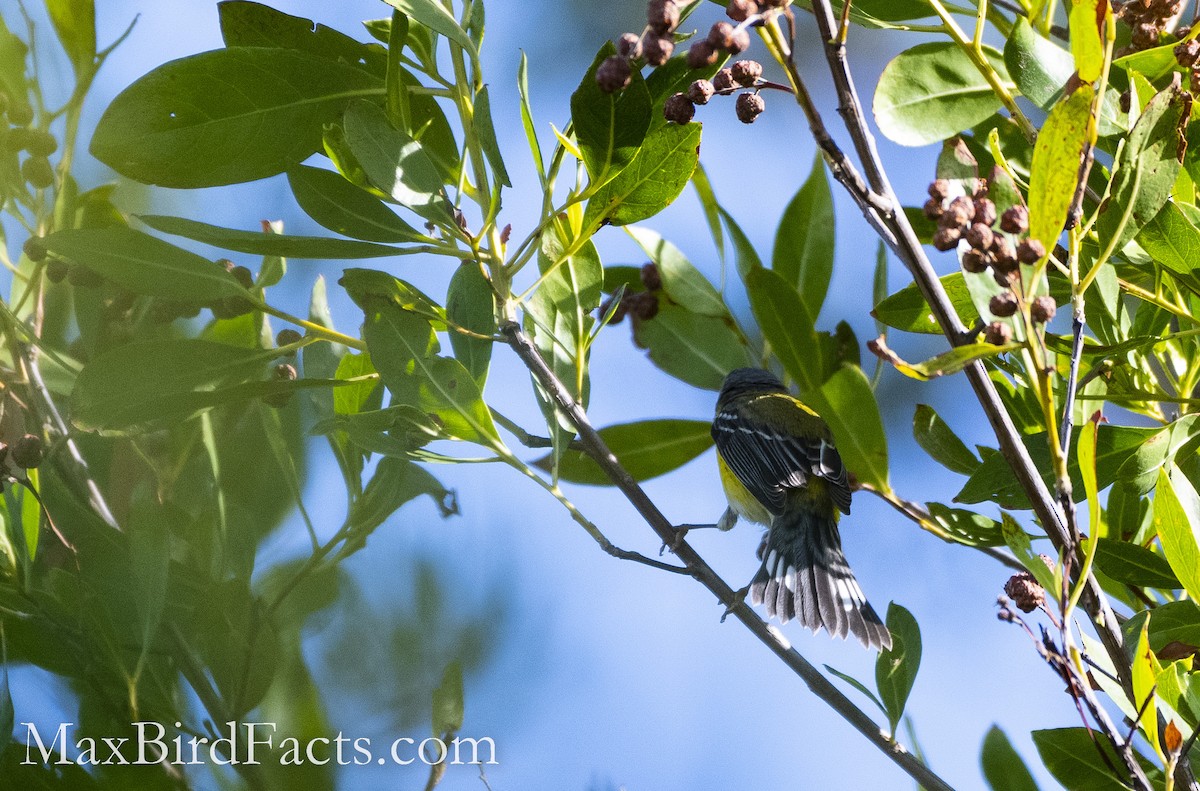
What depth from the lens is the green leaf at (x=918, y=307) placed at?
1034 mm

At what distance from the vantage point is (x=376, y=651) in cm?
78

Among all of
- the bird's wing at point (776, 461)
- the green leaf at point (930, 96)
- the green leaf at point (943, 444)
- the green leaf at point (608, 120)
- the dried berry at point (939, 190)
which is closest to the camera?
the dried berry at point (939, 190)

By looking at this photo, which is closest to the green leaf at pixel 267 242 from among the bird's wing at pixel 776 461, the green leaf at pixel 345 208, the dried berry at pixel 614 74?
the green leaf at pixel 345 208

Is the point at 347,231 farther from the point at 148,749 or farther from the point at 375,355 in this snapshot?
the point at 148,749

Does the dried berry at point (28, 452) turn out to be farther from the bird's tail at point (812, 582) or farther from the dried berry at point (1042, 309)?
the bird's tail at point (812, 582)

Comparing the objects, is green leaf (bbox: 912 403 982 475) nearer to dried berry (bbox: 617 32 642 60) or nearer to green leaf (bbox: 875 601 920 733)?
green leaf (bbox: 875 601 920 733)

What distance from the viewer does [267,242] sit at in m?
0.92

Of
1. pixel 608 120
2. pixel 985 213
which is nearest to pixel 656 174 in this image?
pixel 608 120

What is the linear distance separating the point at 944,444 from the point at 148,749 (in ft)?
2.67

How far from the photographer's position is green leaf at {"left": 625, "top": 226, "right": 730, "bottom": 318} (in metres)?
1.34

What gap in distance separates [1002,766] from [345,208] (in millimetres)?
Answer: 854

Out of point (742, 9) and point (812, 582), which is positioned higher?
point (742, 9)

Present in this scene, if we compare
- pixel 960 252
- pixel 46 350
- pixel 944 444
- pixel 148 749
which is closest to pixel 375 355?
pixel 46 350

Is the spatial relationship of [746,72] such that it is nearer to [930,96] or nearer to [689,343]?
[930,96]
